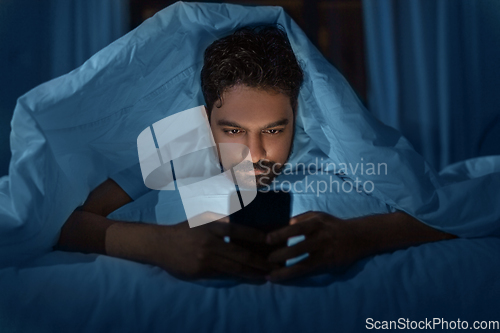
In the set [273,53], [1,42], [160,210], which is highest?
[1,42]

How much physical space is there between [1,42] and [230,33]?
0.65 m

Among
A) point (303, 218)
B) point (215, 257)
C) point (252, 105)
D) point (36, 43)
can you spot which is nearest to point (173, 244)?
point (215, 257)

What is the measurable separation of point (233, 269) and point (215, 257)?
1.1 inches

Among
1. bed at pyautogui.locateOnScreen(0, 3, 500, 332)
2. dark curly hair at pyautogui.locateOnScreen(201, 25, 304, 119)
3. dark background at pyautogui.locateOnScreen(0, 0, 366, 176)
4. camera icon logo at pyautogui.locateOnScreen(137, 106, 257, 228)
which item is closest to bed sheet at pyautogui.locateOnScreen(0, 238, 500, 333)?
bed at pyautogui.locateOnScreen(0, 3, 500, 332)

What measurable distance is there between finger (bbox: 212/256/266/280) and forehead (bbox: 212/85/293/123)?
0.28m

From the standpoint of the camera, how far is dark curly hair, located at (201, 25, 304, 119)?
646mm

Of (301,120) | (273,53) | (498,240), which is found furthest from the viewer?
(301,120)

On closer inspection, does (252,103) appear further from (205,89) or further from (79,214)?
(79,214)

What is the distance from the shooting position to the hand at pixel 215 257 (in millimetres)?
439

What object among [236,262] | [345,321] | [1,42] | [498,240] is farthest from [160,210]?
[1,42]

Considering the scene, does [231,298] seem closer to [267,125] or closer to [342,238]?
[342,238]

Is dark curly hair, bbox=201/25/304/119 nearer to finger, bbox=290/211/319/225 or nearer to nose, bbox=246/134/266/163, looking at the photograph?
nose, bbox=246/134/266/163

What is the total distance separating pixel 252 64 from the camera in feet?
2.11

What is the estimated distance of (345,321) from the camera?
0.41 metres
